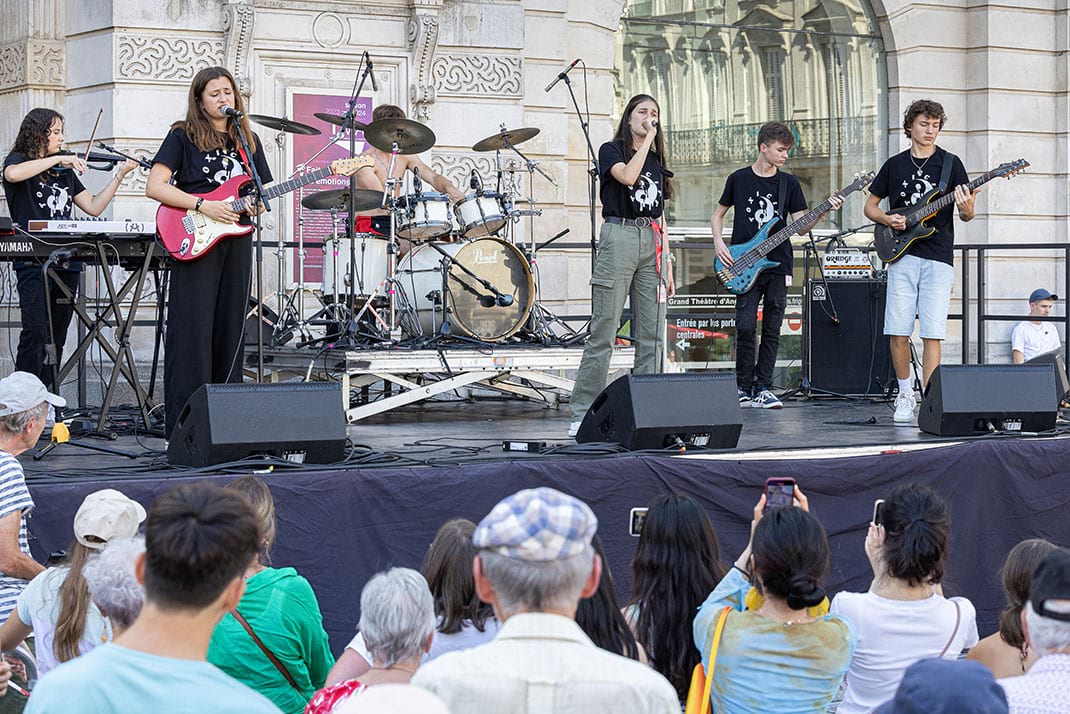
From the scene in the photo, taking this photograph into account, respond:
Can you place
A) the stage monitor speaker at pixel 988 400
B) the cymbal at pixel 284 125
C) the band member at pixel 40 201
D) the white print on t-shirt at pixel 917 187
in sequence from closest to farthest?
the stage monitor speaker at pixel 988 400 → the band member at pixel 40 201 → the white print on t-shirt at pixel 917 187 → the cymbal at pixel 284 125

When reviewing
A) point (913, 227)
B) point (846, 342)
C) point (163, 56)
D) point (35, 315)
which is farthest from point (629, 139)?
point (163, 56)

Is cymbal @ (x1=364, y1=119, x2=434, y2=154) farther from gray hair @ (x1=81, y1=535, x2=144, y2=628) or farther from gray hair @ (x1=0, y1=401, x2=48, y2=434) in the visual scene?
gray hair @ (x1=81, y1=535, x2=144, y2=628)

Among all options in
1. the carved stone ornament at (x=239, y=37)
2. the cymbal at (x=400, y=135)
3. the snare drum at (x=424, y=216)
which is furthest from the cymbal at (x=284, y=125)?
the carved stone ornament at (x=239, y=37)

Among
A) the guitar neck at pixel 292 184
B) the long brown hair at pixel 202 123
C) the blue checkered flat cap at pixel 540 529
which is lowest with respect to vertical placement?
the blue checkered flat cap at pixel 540 529

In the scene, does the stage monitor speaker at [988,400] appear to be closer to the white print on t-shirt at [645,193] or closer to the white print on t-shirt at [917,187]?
the white print on t-shirt at [917,187]

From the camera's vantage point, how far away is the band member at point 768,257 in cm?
920

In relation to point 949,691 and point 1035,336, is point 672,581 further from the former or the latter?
point 1035,336

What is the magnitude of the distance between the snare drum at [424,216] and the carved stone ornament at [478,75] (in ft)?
5.78

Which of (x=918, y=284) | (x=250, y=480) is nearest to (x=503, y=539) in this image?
(x=250, y=480)

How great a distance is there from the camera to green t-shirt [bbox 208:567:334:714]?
150 inches

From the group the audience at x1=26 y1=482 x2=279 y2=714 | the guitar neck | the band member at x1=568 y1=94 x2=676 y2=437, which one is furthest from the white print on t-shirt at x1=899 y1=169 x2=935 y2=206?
the audience at x1=26 y1=482 x2=279 y2=714

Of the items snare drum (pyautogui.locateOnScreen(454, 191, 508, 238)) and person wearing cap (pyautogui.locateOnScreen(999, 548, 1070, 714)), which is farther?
snare drum (pyautogui.locateOnScreen(454, 191, 508, 238))

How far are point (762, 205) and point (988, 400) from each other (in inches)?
107

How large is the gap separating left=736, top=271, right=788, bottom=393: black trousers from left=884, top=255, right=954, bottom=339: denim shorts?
136 centimetres
